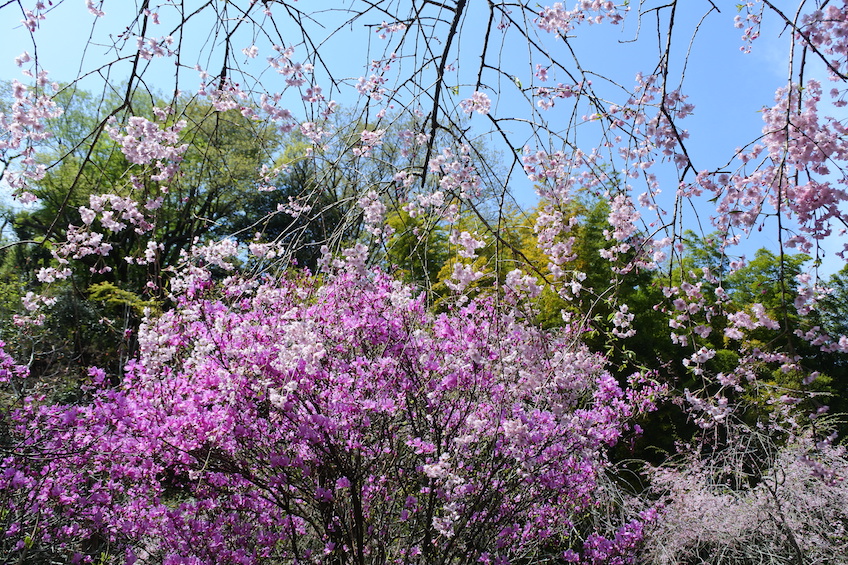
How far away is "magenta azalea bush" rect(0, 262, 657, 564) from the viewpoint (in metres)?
3.16

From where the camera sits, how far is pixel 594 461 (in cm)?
414

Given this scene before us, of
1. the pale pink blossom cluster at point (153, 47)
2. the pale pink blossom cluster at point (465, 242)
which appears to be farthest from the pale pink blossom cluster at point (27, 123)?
the pale pink blossom cluster at point (465, 242)

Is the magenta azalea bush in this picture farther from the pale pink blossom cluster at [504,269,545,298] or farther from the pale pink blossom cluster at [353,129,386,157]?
the pale pink blossom cluster at [353,129,386,157]

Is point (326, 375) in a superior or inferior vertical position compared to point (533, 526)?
superior

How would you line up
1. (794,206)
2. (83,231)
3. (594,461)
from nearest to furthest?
(794,206) → (83,231) → (594,461)

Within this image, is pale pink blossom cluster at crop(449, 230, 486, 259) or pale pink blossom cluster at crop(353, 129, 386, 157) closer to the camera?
pale pink blossom cluster at crop(449, 230, 486, 259)

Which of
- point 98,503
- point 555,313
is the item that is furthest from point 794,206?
point 555,313

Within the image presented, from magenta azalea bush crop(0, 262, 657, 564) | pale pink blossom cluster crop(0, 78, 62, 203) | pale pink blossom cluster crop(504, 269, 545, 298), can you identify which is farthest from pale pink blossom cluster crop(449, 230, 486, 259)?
pale pink blossom cluster crop(0, 78, 62, 203)

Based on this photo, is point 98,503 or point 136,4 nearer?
point 136,4

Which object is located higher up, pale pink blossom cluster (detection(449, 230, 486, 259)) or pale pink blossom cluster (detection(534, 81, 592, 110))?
pale pink blossom cluster (detection(534, 81, 592, 110))

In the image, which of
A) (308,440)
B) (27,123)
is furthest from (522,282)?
(27,123)

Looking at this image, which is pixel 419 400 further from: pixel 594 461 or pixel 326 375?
pixel 594 461

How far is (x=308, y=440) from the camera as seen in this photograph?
325 centimetres

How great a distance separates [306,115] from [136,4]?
28.7 inches
